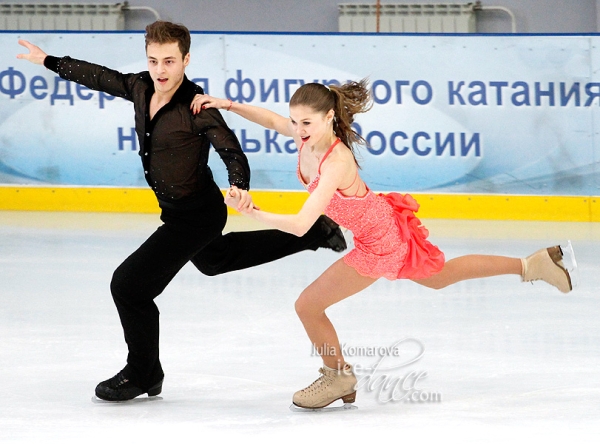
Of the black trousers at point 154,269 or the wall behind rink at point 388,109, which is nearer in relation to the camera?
the black trousers at point 154,269

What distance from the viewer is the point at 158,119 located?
3346 millimetres

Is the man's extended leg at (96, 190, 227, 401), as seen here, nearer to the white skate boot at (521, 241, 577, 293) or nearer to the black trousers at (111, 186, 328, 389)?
the black trousers at (111, 186, 328, 389)

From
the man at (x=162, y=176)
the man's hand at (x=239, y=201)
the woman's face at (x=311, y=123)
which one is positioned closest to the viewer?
the man's hand at (x=239, y=201)

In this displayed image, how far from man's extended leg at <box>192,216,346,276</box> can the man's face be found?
59 cm

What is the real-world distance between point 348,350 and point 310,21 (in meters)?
7.30

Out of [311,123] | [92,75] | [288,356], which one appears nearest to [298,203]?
[288,356]

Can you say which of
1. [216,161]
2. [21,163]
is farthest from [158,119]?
[21,163]

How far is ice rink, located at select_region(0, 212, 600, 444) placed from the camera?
3.19 metres

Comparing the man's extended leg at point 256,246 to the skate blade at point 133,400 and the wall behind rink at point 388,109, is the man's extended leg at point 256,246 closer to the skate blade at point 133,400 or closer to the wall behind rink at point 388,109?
the skate blade at point 133,400

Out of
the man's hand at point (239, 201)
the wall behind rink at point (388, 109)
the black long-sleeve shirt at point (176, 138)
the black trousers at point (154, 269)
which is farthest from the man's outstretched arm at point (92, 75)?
the wall behind rink at point (388, 109)

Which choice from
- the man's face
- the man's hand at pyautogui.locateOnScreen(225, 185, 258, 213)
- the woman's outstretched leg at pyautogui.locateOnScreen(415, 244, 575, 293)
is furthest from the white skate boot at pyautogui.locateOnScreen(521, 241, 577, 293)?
the man's face

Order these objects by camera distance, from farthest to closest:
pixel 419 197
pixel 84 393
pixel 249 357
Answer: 1. pixel 419 197
2. pixel 249 357
3. pixel 84 393

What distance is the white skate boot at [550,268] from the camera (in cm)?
345

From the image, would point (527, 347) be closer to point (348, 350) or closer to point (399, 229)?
point (348, 350)
